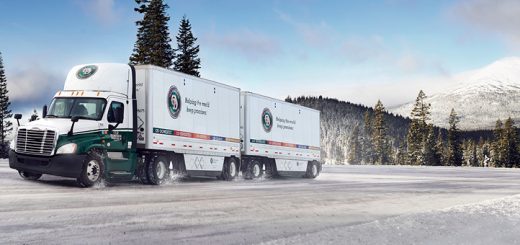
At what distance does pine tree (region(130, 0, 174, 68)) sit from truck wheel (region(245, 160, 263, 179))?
23831 millimetres

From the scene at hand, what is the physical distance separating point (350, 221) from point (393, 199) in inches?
226

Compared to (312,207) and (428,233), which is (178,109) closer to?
(312,207)

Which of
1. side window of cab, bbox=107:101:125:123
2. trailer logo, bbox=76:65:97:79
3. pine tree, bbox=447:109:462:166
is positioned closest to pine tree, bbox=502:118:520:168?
pine tree, bbox=447:109:462:166

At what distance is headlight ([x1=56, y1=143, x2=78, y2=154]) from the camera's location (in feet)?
53.3

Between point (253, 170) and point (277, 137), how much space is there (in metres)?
2.73

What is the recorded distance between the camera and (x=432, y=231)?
8.58m

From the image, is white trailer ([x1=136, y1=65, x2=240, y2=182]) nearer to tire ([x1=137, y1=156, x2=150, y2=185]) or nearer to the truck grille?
tire ([x1=137, y1=156, x2=150, y2=185])

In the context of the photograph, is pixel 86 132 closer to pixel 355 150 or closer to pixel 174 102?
pixel 174 102

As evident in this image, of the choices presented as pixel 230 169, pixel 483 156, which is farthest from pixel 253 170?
pixel 483 156

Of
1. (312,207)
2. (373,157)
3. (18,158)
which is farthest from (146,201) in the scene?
(373,157)

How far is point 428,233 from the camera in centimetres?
836

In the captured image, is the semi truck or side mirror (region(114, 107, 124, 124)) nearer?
the semi truck

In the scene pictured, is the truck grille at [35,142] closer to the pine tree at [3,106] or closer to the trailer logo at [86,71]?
the trailer logo at [86,71]

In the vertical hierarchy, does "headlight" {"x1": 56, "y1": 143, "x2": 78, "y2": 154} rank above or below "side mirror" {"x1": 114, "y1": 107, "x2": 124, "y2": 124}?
below
